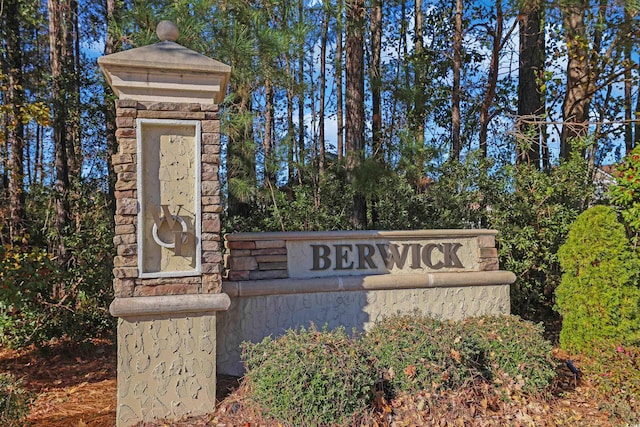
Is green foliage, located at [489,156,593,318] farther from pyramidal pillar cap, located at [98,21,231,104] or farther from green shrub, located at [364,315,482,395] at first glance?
pyramidal pillar cap, located at [98,21,231,104]

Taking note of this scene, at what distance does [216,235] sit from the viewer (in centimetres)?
378

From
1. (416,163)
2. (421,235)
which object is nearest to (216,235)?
(421,235)

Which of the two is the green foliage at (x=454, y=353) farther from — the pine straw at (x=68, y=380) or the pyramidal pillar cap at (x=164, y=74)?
the pyramidal pillar cap at (x=164, y=74)

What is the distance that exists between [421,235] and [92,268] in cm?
394

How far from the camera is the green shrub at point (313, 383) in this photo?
10.5 feet

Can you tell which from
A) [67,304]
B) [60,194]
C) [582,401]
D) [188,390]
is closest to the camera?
Result: [188,390]

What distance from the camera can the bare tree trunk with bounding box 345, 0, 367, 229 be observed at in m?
6.88

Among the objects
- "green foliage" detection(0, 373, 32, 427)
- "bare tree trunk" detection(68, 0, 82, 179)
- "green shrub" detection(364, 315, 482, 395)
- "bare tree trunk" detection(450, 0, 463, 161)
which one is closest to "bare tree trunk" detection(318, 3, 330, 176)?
"bare tree trunk" detection(450, 0, 463, 161)

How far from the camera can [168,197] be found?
3715 mm

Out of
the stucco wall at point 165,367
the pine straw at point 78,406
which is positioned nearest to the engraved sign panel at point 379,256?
the stucco wall at point 165,367

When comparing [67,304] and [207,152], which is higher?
[207,152]

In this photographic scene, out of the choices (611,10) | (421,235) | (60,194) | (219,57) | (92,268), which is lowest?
(92,268)

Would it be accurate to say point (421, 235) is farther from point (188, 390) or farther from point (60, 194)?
point (60, 194)

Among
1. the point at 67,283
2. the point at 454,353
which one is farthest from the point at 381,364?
the point at 67,283
